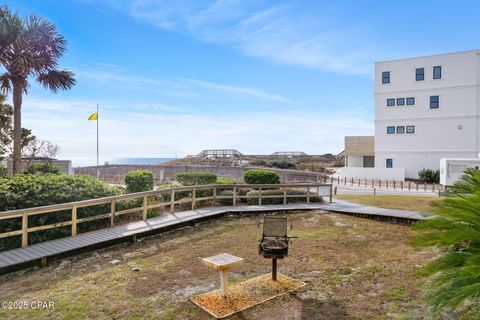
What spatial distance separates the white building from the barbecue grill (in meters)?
29.6

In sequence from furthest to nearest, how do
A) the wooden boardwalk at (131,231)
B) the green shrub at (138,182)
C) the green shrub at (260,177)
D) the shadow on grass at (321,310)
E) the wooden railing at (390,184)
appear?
the wooden railing at (390,184)
the green shrub at (260,177)
the green shrub at (138,182)
the wooden boardwalk at (131,231)
the shadow on grass at (321,310)

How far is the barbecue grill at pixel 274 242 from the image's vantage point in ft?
19.4

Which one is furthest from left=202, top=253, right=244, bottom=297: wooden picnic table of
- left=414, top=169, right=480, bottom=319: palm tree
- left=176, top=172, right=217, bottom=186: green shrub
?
left=176, top=172, right=217, bottom=186: green shrub

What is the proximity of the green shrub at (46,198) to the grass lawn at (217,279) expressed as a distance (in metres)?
1.51

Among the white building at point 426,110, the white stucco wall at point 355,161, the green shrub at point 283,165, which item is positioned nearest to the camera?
the white building at point 426,110

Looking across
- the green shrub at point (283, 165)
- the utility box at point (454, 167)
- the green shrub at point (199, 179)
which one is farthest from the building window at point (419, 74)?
the green shrub at point (199, 179)

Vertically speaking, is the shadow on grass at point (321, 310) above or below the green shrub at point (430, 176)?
below

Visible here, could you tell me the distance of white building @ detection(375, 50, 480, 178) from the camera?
99.2 feet

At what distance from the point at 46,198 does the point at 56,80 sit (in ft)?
32.5

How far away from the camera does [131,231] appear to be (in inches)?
374

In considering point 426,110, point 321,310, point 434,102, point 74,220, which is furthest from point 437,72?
point 74,220

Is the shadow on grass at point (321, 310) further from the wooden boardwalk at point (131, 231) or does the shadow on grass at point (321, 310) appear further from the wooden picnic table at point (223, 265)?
the wooden boardwalk at point (131, 231)

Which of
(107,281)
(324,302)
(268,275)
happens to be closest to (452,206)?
(324,302)

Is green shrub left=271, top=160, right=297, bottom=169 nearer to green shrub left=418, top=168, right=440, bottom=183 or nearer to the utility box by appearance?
green shrub left=418, top=168, right=440, bottom=183
